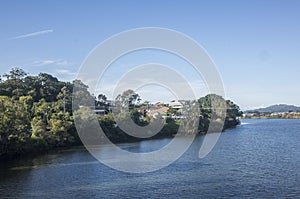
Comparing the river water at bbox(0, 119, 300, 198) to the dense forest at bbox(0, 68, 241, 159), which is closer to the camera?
the river water at bbox(0, 119, 300, 198)

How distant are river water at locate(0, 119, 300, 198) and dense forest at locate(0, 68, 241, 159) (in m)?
2.14

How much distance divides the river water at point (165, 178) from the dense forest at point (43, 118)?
84.4 inches

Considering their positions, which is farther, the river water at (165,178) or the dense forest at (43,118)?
the dense forest at (43,118)

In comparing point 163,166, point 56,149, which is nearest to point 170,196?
point 163,166

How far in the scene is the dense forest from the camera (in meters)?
22.5

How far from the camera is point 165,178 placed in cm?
1591

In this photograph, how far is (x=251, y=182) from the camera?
14938 mm

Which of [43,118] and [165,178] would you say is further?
[43,118]

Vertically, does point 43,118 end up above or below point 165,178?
above

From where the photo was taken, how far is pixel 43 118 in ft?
103

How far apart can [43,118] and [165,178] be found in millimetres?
19028

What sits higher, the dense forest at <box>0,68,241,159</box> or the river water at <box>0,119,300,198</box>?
the dense forest at <box>0,68,241,159</box>

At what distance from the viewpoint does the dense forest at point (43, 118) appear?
73.9ft

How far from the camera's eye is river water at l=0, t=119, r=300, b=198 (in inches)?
529
